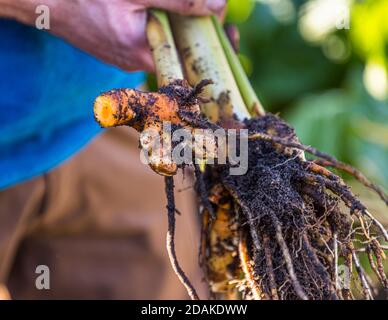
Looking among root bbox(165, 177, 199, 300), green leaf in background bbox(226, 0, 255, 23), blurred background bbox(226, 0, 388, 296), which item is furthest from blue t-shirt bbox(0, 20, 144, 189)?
green leaf in background bbox(226, 0, 255, 23)

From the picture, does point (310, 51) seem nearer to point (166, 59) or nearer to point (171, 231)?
point (166, 59)

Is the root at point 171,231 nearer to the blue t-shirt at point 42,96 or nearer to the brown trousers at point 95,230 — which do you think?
the blue t-shirt at point 42,96

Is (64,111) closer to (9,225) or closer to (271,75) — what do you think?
(9,225)

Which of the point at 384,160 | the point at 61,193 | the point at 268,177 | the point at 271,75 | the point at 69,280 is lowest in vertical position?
the point at 268,177

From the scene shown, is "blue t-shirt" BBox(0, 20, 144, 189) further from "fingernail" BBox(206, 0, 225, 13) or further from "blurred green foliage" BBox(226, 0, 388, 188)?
"blurred green foliage" BBox(226, 0, 388, 188)

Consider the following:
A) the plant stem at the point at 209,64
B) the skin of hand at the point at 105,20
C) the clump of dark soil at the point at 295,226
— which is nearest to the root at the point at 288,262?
the clump of dark soil at the point at 295,226
